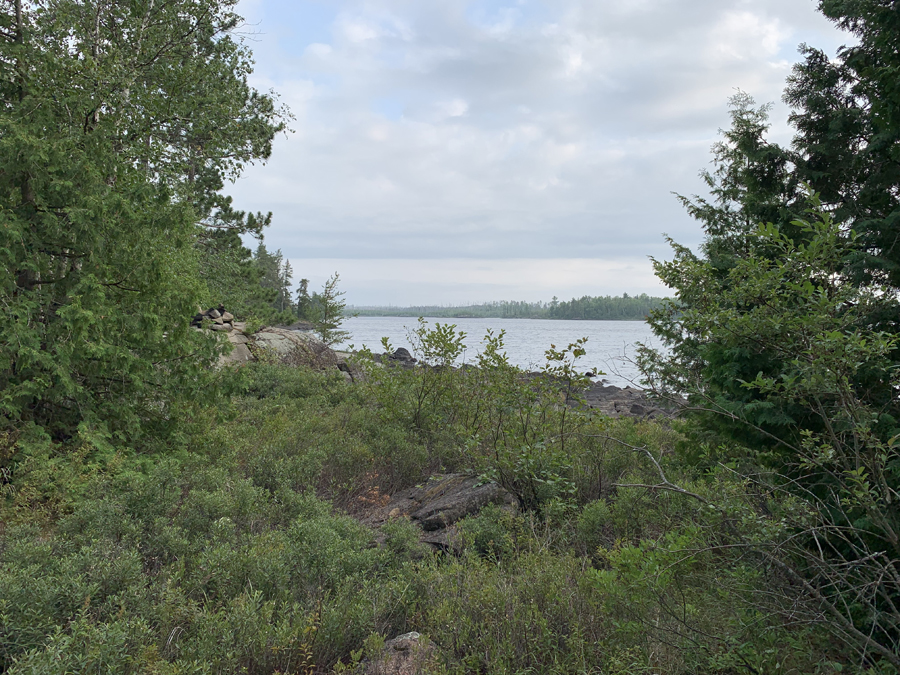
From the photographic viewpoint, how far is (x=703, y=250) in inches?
364

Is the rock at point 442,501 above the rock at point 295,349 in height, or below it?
below

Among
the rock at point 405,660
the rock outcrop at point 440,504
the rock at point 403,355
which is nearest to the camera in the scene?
the rock at point 405,660

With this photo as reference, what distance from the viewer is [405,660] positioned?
2.95 metres

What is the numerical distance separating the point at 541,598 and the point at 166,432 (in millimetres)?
5396

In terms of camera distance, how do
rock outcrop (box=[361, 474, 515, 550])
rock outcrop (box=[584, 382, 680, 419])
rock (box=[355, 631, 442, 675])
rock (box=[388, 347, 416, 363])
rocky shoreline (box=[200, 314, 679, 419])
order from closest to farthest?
rock (box=[355, 631, 442, 675]) < rock outcrop (box=[361, 474, 515, 550]) < rocky shoreline (box=[200, 314, 679, 419]) < rock outcrop (box=[584, 382, 680, 419]) < rock (box=[388, 347, 416, 363])

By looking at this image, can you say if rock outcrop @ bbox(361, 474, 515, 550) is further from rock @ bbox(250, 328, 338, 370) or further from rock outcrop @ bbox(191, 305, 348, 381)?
rock @ bbox(250, 328, 338, 370)

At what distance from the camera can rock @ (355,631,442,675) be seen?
2783mm

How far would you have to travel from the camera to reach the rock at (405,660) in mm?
2783

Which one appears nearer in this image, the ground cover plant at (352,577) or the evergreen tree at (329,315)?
the ground cover plant at (352,577)

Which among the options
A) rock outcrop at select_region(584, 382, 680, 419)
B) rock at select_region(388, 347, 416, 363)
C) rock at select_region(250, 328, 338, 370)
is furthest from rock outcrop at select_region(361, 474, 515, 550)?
rock at select_region(388, 347, 416, 363)

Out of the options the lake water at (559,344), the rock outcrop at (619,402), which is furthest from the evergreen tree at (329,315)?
the rock outcrop at (619,402)

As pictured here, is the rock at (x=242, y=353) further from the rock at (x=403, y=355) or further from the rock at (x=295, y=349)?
the rock at (x=403, y=355)

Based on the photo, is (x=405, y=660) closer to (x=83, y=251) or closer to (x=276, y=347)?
(x=83, y=251)

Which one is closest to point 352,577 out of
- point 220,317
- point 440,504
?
point 440,504
